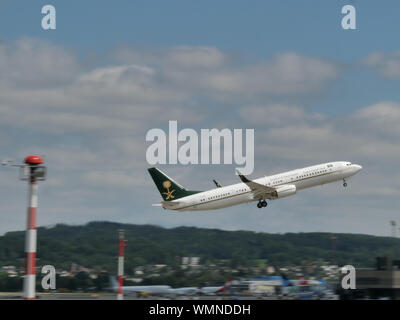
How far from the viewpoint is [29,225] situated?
2803 inches

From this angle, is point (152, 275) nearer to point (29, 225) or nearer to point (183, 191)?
point (183, 191)

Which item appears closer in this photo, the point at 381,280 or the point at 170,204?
the point at 170,204

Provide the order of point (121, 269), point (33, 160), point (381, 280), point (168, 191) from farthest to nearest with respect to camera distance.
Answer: point (168, 191) → point (381, 280) → point (121, 269) → point (33, 160)

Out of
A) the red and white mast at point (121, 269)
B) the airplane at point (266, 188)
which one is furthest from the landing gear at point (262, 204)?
the red and white mast at point (121, 269)

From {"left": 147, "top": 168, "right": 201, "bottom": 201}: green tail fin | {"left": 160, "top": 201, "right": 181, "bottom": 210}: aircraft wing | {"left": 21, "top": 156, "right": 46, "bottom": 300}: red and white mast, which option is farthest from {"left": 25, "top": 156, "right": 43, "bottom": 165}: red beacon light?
{"left": 147, "top": 168, "right": 201, "bottom": 201}: green tail fin

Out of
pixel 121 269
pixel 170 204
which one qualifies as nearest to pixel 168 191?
pixel 170 204

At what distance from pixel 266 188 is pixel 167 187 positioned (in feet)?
60.9

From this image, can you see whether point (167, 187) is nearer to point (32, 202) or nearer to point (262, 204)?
point (262, 204)

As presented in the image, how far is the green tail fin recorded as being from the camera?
408ft

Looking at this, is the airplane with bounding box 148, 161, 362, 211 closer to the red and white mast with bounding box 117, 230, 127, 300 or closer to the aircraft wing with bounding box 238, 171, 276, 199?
the aircraft wing with bounding box 238, 171, 276, 199

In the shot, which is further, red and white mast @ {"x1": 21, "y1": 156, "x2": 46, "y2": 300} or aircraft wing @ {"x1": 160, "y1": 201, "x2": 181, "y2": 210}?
aircraft wing @ {"x1": 160, "y1": 201, "x2": 181, "y2": 210}

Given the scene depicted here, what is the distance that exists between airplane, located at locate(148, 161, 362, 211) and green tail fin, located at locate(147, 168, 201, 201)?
3.77 ft

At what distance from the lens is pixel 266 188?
393ft

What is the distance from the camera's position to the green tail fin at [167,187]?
124438mm
